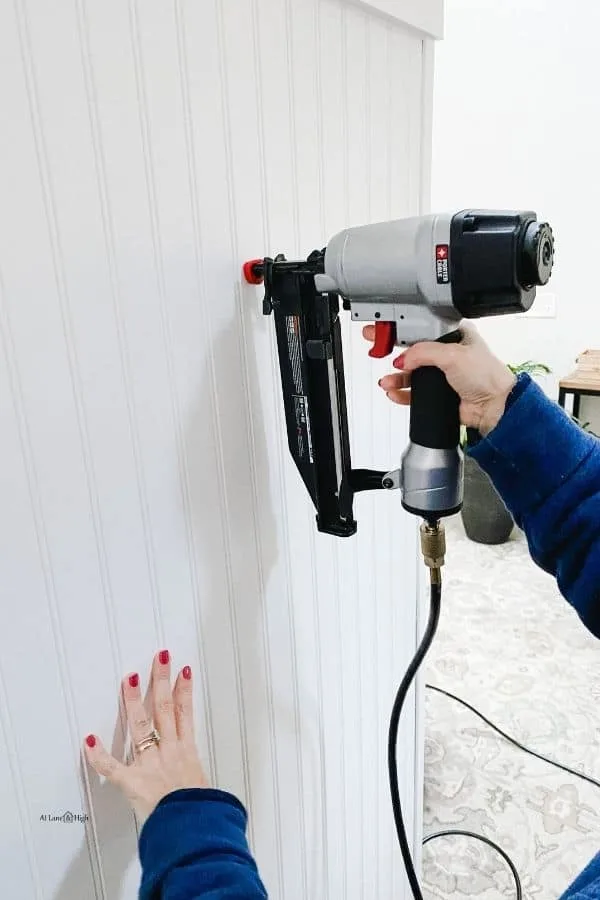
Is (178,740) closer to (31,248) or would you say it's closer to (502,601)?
(31,248)

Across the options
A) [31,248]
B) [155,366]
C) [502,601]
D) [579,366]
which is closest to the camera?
[31,248]

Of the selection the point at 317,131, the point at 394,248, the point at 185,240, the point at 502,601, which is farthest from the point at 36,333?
the point at 502,601

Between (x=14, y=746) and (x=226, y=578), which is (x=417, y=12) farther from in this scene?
(x=14, y=746)

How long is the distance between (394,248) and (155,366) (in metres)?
0.26

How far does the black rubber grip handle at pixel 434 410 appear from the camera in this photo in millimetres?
728

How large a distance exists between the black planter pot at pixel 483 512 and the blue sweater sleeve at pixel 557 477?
204cm

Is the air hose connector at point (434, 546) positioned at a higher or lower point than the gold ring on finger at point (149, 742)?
higher

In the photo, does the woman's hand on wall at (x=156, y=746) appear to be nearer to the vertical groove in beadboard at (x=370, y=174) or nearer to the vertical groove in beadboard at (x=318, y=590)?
the vertical groove in beadboard at (x=318, y=590)

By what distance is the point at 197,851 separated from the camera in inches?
22.1

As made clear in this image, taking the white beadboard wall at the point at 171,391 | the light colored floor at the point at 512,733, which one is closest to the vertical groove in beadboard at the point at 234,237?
the white beadboard wall at the point at 171,391

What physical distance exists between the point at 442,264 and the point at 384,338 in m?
0.11

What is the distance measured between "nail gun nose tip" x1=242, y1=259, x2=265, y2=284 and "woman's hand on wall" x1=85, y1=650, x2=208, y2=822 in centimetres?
42

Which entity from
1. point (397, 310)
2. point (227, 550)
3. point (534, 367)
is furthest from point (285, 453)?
point (534, 367)

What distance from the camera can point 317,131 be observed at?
0.82 meters
